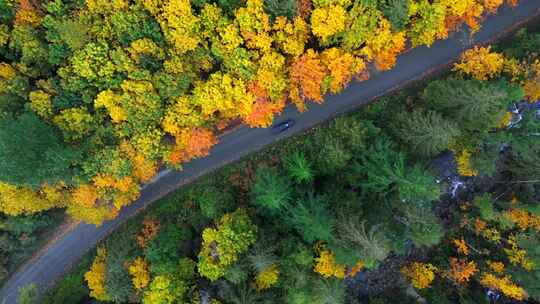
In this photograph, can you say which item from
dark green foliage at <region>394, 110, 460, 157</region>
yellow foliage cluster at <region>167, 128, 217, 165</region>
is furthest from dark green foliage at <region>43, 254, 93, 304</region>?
dark green foliage at <region>394, 110, 460, 157</region>

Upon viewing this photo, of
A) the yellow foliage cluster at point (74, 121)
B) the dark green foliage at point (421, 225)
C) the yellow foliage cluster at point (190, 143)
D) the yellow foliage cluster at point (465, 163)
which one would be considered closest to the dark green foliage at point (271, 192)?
the yellow foliage cluster at point (190, 143)

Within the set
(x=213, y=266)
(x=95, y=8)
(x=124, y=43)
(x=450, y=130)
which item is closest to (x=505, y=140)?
(x=450, y=130)

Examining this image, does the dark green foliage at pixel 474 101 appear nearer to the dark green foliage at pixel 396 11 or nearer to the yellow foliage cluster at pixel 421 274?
the dark green foliage at pixel 396 11

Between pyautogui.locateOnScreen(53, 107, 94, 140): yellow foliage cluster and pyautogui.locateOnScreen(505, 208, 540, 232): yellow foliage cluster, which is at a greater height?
pyautogui.locateOnScreen(53, 107, 94, 140): yellow foliage cluster

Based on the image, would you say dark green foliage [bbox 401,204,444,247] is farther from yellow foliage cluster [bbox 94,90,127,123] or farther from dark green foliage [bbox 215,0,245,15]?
yellow foliage cluster [bbox 94,90,127,123]

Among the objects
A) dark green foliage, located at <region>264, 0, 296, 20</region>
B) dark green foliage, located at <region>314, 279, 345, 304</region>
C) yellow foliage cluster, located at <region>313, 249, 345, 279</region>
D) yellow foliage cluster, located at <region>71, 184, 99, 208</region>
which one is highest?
dark green foliage, located at <region>264, 0, 296, 20</region>

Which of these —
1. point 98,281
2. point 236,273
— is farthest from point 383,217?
point 98,281

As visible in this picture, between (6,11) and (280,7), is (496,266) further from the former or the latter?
(6,11)

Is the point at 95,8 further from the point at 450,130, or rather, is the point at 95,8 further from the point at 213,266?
the point at 450,130
